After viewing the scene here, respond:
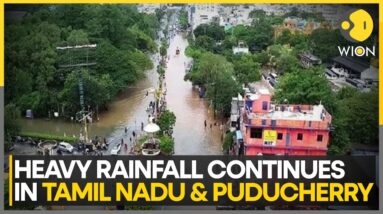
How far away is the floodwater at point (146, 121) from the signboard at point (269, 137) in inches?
72.3

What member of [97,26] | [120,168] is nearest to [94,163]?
[120,168]

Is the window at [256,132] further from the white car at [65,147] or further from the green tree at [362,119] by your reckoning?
the white car at [65,147]

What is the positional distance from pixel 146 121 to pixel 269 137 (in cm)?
441

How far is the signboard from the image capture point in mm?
9852

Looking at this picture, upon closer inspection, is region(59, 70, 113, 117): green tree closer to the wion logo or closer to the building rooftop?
the building rooftop

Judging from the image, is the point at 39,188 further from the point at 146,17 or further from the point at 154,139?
the point at 146,17

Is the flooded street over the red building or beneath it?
beneath

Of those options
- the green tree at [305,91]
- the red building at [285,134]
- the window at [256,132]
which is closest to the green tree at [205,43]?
the green tree at [305,91]

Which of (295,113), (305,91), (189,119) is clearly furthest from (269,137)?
(189,119)

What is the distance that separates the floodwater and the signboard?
6.02ft

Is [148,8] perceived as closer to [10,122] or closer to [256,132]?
[10,122]

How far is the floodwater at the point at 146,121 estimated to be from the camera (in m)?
12.2

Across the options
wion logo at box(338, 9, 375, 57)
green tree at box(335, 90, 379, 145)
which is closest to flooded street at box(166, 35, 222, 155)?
green tree at box(335, 90, 379, 145)

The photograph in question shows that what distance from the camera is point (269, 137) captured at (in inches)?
388
